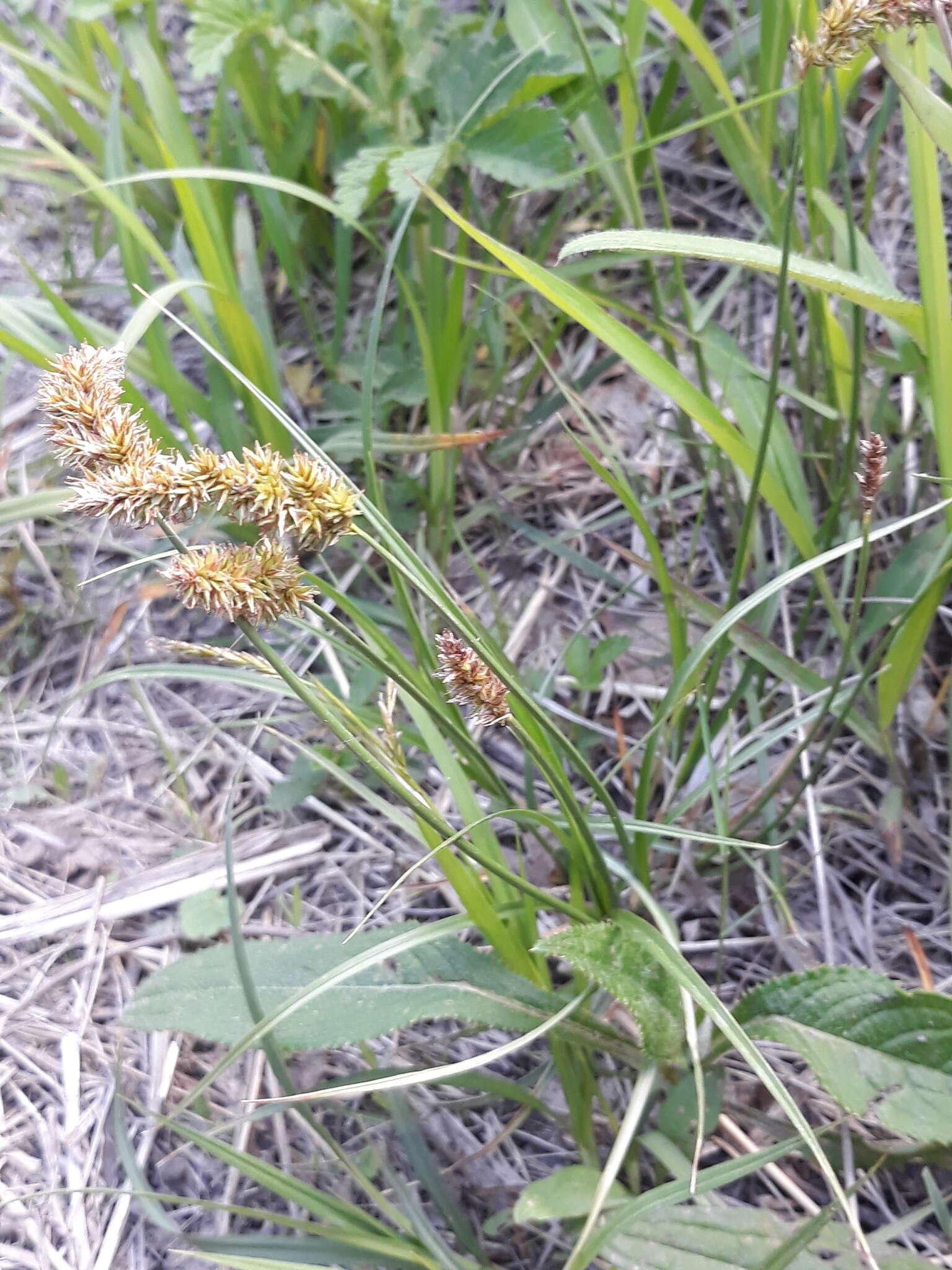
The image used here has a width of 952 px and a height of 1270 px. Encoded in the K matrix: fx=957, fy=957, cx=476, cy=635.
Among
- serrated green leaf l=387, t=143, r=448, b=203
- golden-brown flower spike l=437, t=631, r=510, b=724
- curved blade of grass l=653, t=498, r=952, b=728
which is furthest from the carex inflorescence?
serrated green leaf l=387, t=143, r=448, b=203

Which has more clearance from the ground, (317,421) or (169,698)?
(317,421)

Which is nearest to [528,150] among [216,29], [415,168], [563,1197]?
[415,168]

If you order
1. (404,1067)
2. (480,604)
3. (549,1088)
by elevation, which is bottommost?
(549,1088)

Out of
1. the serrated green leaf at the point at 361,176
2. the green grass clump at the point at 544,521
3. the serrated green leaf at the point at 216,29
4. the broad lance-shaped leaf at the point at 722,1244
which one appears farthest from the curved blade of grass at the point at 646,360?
the broad lance-shaped leaf at the point at 722,1244

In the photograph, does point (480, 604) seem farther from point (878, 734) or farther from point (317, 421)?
point (878, 734)

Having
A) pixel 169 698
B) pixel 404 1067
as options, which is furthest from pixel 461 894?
pixel 169 698

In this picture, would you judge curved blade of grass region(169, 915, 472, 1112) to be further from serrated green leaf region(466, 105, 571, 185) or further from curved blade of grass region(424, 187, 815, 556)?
serrated green leaf region(466, 105, 571, 185)

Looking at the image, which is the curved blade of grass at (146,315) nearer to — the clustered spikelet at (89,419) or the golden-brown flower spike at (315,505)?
the clustered spikelet at (89,419)

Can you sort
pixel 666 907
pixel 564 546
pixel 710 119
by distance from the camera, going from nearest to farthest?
pixel 710 119, pixel 666 907, pixel 564 546
